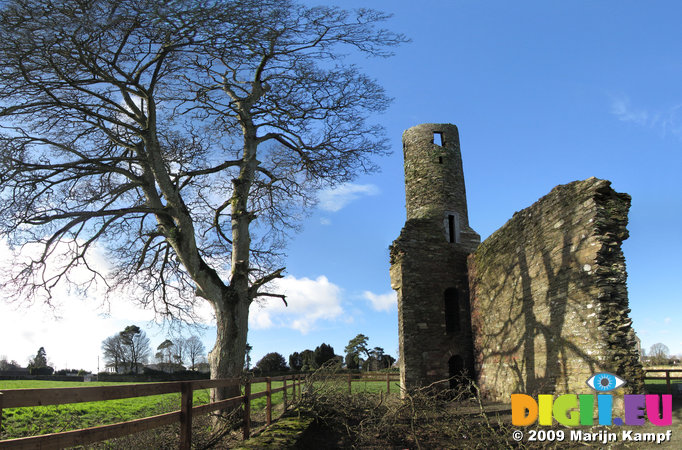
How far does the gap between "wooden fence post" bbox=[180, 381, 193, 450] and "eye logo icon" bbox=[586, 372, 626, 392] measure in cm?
837

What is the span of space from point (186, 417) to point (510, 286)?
11.5m

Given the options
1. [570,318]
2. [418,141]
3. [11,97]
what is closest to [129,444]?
[11,97]

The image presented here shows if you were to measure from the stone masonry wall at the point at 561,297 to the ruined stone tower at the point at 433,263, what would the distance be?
1.73 m

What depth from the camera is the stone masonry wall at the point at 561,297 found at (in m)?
9.74

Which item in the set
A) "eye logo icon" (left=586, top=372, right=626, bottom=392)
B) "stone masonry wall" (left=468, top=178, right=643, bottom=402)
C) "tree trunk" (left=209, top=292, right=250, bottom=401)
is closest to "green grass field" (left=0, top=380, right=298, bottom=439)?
→ "tree trunk" (left=209, top=292, right=250, bottom=401)

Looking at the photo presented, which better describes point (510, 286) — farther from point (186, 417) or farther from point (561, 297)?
point (186, 417)

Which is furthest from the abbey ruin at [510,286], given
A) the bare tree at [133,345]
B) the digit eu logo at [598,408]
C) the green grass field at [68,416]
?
the bare tree at [133,345]

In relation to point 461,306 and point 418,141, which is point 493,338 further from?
point 418,141

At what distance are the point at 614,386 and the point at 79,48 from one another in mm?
12495

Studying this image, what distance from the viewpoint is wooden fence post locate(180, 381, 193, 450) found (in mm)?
4641

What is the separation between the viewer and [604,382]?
30.9 feet

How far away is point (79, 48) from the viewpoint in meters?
9.10

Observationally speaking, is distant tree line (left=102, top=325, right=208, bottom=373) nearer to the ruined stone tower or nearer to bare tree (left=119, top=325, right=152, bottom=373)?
bare tree (left=119, top=325, right=152, bottom=373)

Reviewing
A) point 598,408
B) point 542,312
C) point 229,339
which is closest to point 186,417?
point 229,339
